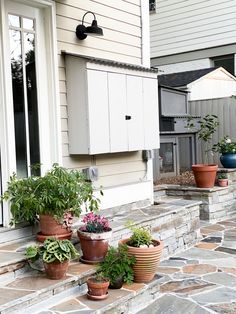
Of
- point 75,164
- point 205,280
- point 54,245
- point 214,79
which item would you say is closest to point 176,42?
point 214,79

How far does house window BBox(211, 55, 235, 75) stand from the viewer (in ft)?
33.0

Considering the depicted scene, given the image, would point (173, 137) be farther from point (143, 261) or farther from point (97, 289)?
point (97, 289)

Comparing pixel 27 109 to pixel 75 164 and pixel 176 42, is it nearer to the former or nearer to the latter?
pixel 75 164

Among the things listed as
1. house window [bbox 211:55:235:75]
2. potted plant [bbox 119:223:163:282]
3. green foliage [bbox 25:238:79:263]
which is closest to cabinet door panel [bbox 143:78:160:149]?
potted plant [bbox 119:223:163:282]

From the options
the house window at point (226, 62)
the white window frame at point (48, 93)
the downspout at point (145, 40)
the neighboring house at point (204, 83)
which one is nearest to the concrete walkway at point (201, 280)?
the downspout at point (145, 40)

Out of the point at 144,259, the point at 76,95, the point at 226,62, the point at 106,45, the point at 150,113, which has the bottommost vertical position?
the point at 144,259

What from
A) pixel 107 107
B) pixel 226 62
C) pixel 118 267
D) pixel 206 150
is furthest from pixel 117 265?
pixel 226 62

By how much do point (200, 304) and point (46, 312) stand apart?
1.26 metres

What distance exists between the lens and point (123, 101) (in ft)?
15.9

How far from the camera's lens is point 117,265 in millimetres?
3461

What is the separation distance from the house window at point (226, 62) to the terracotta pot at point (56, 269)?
26.3 ft

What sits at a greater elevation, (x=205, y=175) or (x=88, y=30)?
(x=88, y=30)

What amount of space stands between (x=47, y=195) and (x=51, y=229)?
1.03ft

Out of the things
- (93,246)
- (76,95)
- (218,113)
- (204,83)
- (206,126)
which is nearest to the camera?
(93,246)
